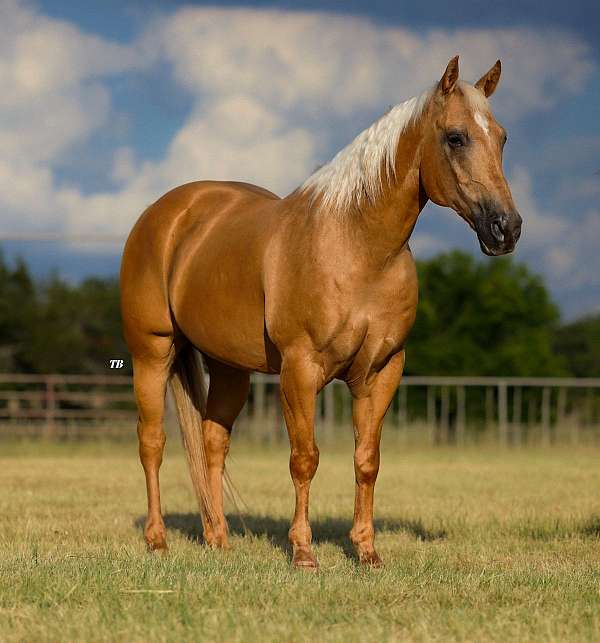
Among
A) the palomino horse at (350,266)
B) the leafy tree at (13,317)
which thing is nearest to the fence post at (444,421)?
the palomino horse at (350,266)

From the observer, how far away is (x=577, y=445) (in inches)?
715

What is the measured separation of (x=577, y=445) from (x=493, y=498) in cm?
893

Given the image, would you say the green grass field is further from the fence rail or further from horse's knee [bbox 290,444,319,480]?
the fence rail

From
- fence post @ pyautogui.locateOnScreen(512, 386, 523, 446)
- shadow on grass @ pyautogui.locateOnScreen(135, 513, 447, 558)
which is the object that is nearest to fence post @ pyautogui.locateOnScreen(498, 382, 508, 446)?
fence post @ pyautogui.locateOnScreen(512, 386, 523, 446)

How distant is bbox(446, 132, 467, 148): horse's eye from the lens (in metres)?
4.84

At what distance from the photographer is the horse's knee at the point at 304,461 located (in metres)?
5.27

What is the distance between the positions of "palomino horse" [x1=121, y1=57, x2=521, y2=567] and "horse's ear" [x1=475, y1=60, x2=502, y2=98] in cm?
1

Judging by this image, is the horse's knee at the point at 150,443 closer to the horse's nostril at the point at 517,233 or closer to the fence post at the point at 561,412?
the horse's nostril at the point at 517,233

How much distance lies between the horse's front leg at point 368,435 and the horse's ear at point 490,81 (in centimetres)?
146

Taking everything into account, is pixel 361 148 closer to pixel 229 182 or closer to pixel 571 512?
pixel 229 182

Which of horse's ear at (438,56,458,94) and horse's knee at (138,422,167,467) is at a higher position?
horse's ear at (438,56,458,94)

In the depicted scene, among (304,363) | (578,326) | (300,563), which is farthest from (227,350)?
(578,326)

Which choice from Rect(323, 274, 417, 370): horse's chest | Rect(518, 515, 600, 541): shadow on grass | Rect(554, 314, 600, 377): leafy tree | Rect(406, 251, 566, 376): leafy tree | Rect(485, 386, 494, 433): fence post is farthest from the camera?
Rect(554, 314, 600, 377): leafy tree

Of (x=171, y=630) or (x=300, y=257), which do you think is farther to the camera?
(x=300, y=257)
